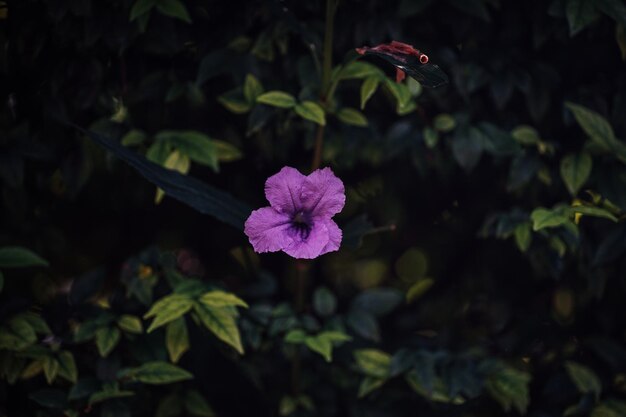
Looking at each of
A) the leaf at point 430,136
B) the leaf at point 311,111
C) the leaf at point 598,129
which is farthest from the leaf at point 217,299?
the leaf at point 598,129

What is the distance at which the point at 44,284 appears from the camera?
174 cm

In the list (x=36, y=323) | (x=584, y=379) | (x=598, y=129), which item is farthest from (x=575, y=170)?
(x=36, y=323)

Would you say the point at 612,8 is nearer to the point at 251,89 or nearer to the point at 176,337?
the point at 251,89

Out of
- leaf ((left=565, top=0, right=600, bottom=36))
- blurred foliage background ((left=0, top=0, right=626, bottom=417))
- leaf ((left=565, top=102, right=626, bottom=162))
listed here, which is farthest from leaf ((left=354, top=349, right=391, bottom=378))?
leaf ((left=565, top=0, right=600, bottom=36))

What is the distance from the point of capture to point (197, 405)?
162 cm

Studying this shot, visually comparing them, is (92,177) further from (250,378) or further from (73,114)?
(250,378)

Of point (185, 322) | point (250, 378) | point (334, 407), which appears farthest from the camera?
point (334, 407)

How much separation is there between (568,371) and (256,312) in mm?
777

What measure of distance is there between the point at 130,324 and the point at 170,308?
0.46ft

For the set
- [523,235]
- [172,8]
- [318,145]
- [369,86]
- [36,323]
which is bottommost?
[36,323]

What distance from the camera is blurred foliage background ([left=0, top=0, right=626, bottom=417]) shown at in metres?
1.54

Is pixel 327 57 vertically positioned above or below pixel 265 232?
above

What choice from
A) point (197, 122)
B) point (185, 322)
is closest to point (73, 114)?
point (197, 122)

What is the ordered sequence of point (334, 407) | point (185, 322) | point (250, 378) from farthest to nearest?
point (334, 407), point (250, 378), point (185, 322)
